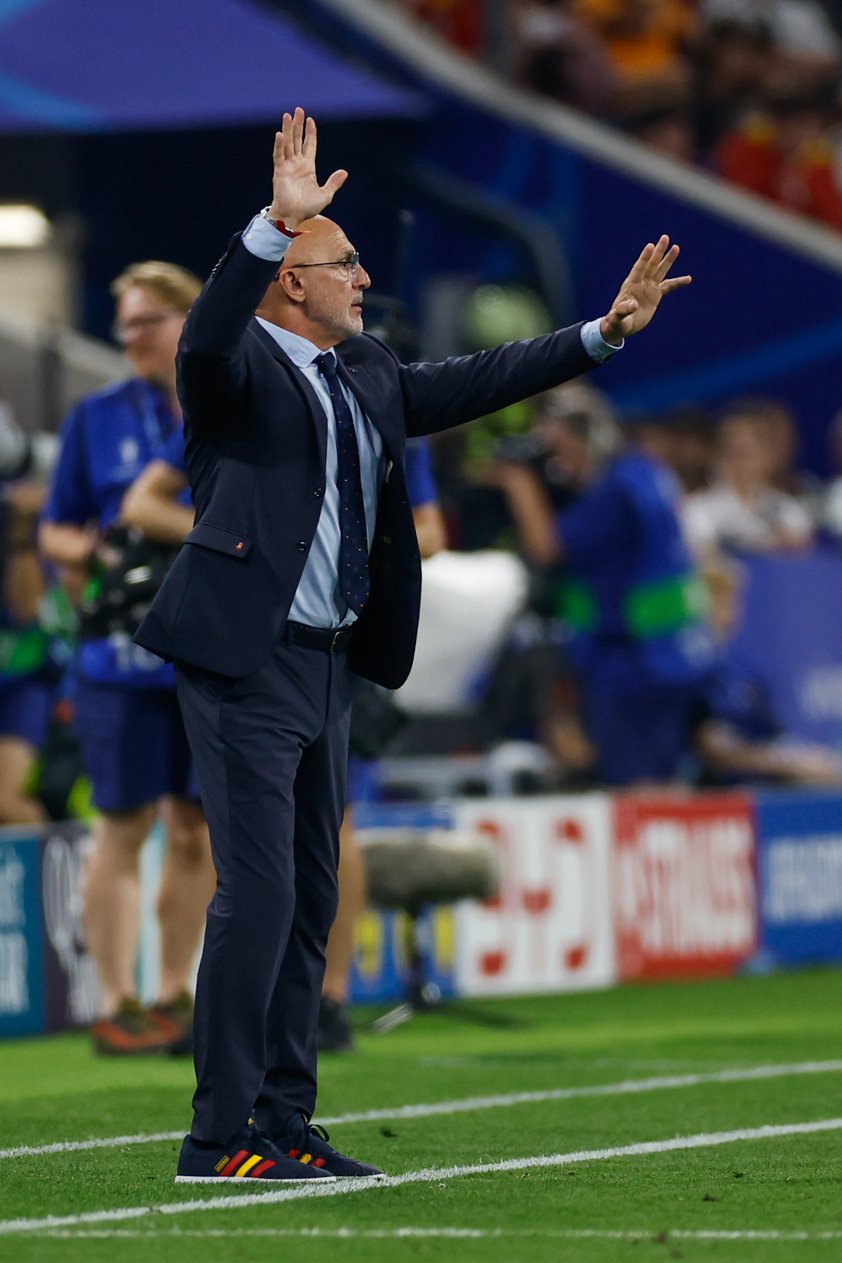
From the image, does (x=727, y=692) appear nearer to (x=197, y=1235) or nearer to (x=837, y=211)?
(x=837, y=211)

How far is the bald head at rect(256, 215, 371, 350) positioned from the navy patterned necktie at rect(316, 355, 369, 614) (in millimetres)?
136

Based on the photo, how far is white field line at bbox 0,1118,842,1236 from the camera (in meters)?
4.81

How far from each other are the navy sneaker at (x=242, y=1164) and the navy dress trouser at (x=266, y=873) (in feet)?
0.12

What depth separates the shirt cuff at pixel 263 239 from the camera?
498cm

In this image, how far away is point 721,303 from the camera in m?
17.2

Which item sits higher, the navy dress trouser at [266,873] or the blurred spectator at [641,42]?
the blurred spectator at [641,42]

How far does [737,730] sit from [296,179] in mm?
8494

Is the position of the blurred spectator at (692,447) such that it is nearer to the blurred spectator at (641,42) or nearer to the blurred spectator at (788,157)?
the blurred spectator at (641,42)

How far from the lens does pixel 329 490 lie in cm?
545

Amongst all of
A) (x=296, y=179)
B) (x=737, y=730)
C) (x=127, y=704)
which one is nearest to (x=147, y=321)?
(x=127, y=704)

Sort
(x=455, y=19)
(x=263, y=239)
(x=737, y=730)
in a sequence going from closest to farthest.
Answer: (x=263, y=239), (x=737, y=730), (x=455, y=19)

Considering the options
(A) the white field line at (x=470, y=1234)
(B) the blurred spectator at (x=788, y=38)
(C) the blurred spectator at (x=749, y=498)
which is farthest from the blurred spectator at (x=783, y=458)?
(A) the white field line at (x=470, y=1234)

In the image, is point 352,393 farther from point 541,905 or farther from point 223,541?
point 541,905

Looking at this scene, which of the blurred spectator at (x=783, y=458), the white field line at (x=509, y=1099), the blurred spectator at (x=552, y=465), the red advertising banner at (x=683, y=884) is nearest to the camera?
the white field line at (x=509, y=1099)
